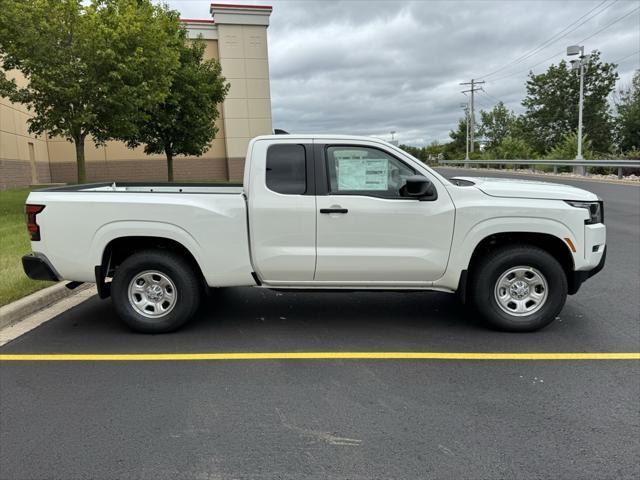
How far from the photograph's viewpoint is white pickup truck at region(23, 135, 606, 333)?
4801mm

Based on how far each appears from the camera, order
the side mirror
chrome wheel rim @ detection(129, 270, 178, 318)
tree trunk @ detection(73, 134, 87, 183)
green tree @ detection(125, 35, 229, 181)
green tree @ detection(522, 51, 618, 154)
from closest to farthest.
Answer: the side mirror
chrome wheel rim @ detection(129, 270, 178, 318)
tree trunk @ detection(73, 134, 87, 183)
green tree @ detection(125, 35, 229, 181)
green tree @ detection(522, 51, 618, 154)

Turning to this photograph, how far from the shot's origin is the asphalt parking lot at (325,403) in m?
2.93

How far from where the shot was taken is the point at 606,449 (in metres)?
3.01

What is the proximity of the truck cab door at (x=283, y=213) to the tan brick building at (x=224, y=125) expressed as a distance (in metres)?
25.8

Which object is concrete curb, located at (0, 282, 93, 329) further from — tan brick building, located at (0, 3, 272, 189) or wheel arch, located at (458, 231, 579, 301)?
tan brick building, located at (0, 3, 272, 189)

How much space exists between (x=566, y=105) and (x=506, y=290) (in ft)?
193

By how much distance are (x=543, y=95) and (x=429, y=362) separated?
61.0 metres

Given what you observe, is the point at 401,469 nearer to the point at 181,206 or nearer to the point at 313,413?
the point at 313,413

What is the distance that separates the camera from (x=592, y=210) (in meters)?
4.89

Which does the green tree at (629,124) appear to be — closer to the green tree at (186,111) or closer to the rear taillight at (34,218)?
the green tree at (186,111)

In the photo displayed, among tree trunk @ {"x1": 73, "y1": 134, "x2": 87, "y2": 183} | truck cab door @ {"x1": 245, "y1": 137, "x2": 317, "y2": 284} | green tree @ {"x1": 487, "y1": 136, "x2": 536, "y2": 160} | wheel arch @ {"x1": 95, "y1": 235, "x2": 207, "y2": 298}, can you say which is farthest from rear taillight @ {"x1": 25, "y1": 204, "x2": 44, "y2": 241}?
green tree @ {"x1": 487, "y1": 136, "x2": 536, "y2": 160}

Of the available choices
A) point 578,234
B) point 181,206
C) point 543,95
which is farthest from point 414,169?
point 543,95

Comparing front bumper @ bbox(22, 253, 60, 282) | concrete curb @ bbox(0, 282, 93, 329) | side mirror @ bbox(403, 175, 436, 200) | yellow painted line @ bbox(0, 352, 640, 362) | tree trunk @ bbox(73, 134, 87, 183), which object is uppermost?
tree trunk @ bbox(73, 134, 87, 183)

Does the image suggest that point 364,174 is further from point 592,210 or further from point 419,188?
point 592,210
